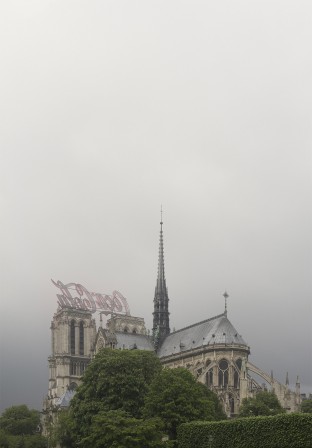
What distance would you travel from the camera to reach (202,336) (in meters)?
160

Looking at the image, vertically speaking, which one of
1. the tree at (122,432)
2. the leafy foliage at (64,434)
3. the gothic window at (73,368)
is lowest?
the leafy foliage at (64,434)

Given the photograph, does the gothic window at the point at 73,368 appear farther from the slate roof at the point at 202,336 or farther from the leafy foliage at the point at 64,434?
the leafy foliage at the point at 64,434

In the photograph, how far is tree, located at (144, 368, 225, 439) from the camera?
78500 mm

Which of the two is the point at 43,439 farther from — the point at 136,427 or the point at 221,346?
the point at 136,427

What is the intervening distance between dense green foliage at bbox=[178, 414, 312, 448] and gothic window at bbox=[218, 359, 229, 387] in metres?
70.2

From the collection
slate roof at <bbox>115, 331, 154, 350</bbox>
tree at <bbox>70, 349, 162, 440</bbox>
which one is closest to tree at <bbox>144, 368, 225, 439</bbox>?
tree at <bbox>70, 349, 162, 440</bbox>

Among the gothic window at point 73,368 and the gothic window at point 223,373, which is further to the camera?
the gothic window at point 73,368

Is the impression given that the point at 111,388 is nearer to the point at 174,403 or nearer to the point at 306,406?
the point at 174,403

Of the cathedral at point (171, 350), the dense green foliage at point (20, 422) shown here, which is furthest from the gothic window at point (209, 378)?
the dense green foliage at point (20, 422)

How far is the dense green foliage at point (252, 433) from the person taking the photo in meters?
59.9

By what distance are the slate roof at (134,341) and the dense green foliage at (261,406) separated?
63.6 meters

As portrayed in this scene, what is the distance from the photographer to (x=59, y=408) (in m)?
149

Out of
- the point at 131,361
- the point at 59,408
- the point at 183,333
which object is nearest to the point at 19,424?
the point at 59,408

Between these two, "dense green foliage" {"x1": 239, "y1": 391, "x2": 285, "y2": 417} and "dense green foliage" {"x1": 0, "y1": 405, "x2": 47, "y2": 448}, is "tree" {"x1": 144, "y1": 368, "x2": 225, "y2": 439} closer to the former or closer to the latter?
"dense green foliage" {"x1": 239, "y1": 391, "x2": 285, "y2": 417}
